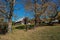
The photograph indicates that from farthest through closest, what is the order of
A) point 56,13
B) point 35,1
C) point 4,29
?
point 56,13
point 35,1
point 4,29

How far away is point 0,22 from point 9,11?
588cm

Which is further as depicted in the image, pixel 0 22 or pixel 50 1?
pixel 50 1

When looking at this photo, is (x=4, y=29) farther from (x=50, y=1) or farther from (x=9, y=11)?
(x=50, y=1)

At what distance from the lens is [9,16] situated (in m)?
20.0

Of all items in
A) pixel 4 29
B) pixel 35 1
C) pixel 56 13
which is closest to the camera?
pixel 4 29

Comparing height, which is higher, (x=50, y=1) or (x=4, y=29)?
(x=50, y=1)

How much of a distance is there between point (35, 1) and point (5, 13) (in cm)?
1342

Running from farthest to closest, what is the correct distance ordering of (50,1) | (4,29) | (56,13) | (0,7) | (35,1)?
(56,13) → (50,1) → (35,1) → (4,29) → (0,7)

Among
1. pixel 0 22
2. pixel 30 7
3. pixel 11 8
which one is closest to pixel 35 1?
pixel 30 7

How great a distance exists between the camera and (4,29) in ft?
78.6

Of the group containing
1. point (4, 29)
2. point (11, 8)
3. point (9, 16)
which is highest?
point (11, 8)

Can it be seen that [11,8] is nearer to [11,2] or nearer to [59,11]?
[11,2]

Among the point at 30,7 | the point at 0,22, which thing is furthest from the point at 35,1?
the point at 0,22

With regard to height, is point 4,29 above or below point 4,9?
below
